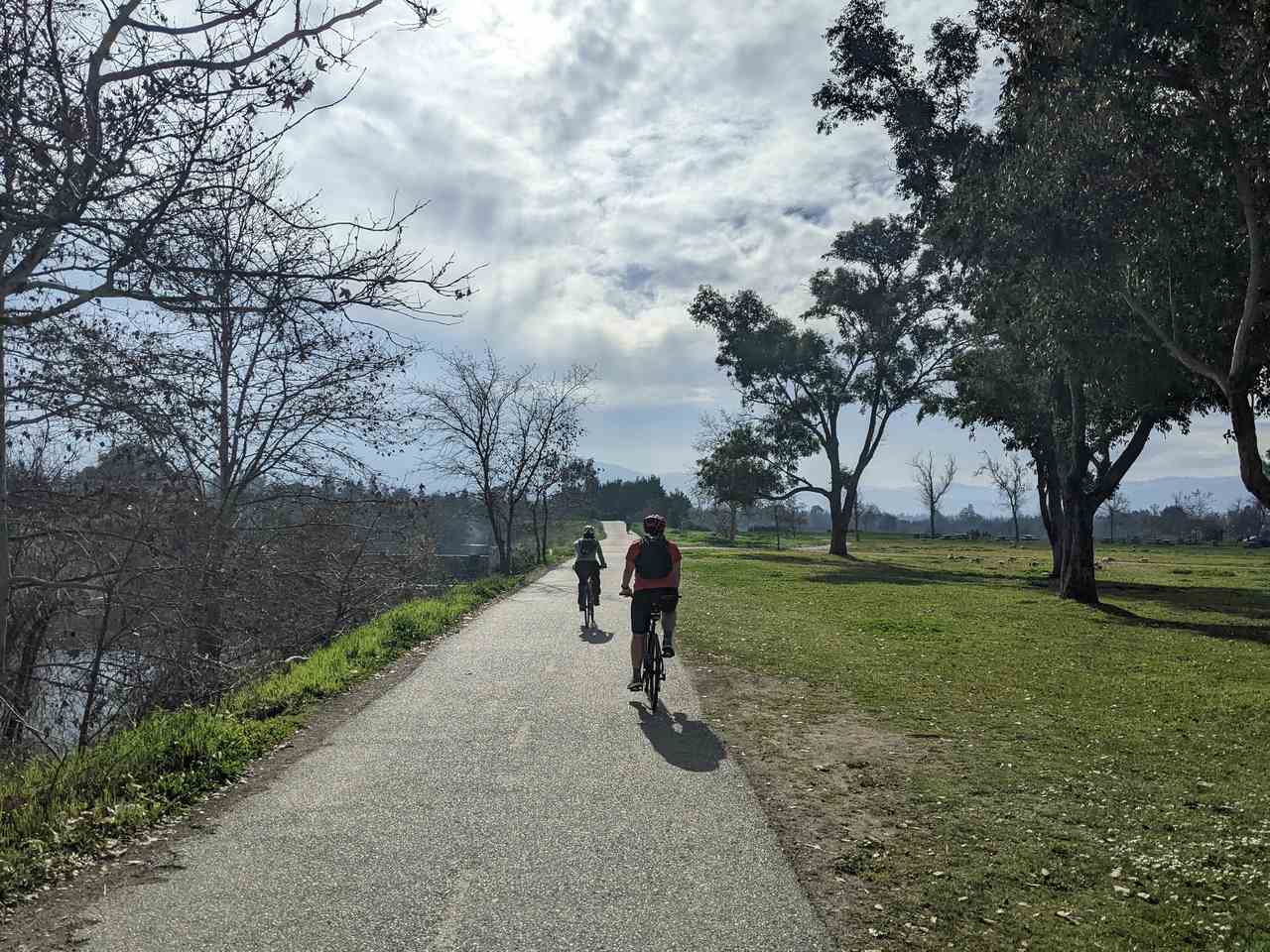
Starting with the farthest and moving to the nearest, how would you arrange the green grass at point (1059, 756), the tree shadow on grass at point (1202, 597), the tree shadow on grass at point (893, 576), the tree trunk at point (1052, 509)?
the tree shadow on grass at point (893, 576)
the tree trunk at point (1052, 509)
the tree shadow on grass at point (1202, 597)
the green grass at point (1059, 756)

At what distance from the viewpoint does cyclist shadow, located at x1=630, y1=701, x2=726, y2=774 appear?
7160 millimetres

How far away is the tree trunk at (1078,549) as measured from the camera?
842 inches

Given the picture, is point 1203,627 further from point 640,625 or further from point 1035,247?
point 640,625

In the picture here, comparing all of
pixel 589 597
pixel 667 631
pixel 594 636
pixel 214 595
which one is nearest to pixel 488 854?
pixel 667 631

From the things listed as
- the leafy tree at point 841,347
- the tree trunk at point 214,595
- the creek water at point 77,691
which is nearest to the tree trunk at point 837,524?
the leafy tree at point 841,347

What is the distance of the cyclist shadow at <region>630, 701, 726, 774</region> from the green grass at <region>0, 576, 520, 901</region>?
342cm

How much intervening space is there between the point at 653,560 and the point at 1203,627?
14801mm

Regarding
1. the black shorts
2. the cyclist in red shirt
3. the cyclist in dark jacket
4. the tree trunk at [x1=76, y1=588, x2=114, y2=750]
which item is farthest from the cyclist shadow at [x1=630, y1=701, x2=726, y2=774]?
the cyclist in dark jacket

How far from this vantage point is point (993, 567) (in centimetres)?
4178

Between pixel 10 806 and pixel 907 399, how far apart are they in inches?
1595

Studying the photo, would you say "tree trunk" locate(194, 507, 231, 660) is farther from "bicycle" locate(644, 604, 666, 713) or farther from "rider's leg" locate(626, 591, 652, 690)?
"bicycle" locate(644, 604, 666, 713)

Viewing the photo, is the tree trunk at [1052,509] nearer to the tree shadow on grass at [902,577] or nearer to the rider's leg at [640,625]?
the tree shadow on grass at [902,577]

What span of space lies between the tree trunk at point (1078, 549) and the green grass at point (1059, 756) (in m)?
1.26

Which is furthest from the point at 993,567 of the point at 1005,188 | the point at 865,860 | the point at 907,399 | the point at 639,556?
the point at 865,860
